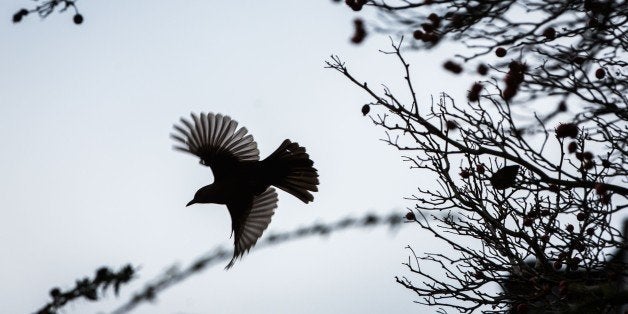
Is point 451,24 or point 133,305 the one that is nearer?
point 133,305

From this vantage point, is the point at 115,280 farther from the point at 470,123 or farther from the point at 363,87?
the point at 470,123

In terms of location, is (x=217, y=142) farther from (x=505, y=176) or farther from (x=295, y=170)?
(x=505, y=176)

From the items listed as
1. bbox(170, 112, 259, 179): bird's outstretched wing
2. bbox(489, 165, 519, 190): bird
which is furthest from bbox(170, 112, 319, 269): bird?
bbox(489, 165, 519, 190): bird

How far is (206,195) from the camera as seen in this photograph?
6.61m

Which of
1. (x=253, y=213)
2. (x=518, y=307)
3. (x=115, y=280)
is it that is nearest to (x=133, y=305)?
(x=115, y=280)

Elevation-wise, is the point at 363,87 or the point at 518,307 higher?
the point at 363,87

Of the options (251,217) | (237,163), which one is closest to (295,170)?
(237,163)

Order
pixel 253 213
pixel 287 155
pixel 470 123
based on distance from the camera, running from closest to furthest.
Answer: pixel 470 123
pixel 287 155
pixel 253 213

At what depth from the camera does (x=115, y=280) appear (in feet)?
3.59

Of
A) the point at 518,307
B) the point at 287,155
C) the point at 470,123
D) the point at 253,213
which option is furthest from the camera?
the point at 253,213

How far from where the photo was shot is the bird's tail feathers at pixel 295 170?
6582 millimetres

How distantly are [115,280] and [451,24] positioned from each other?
3293 mm

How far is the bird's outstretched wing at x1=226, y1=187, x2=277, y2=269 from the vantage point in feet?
24.9

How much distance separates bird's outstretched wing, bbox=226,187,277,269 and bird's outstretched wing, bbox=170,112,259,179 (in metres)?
0.77
